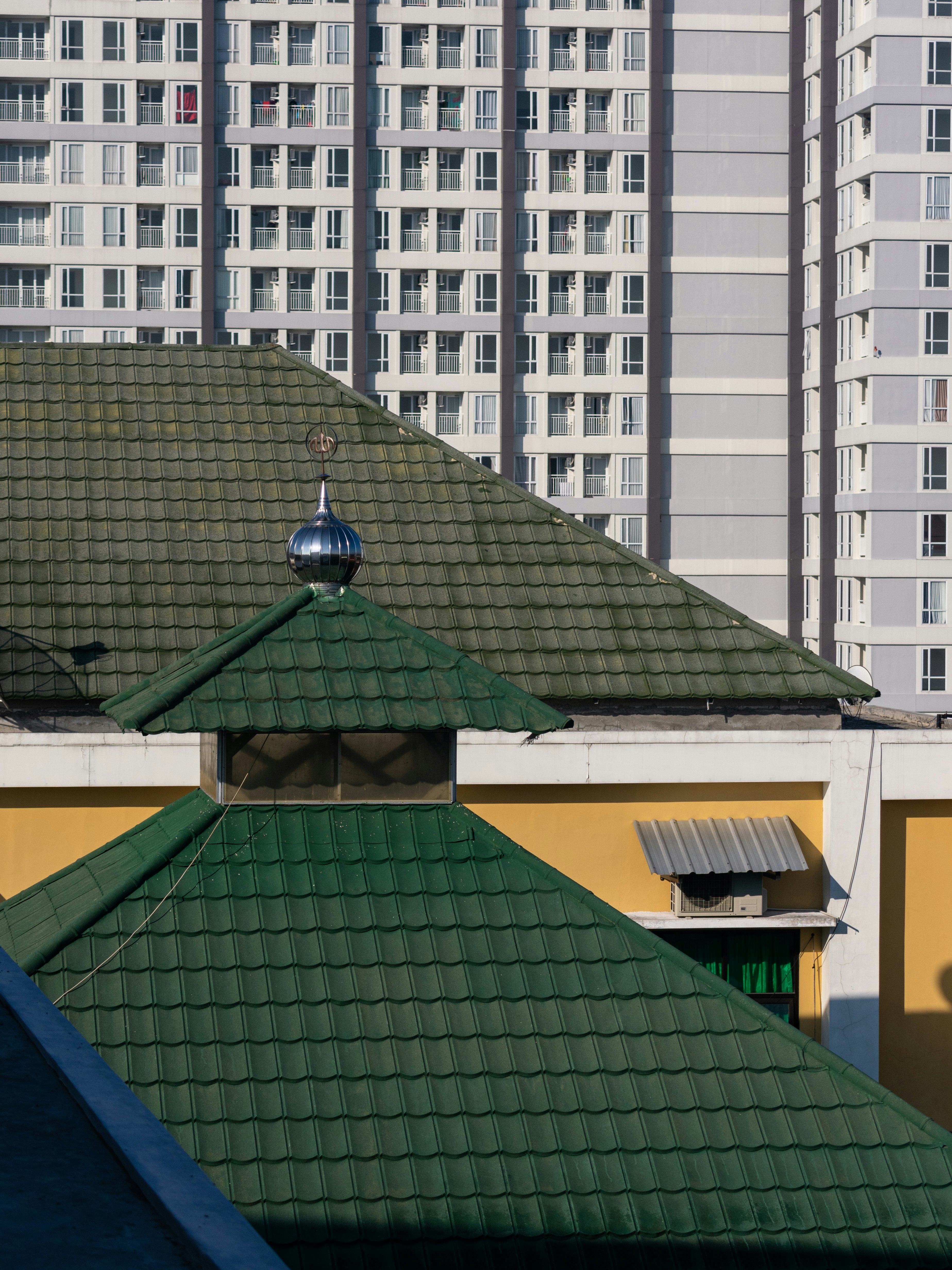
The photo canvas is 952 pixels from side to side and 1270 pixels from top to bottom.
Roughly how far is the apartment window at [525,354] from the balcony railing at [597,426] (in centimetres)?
283

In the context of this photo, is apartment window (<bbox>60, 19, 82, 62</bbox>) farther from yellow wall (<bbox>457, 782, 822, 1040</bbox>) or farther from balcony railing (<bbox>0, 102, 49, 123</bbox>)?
yellow wall (<bbox>457, 782, 822, 1040</bbox>)

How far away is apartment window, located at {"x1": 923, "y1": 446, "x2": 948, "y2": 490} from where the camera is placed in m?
53.9

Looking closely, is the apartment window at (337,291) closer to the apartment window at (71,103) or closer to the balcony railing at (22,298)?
the balcony railing at (22,298)

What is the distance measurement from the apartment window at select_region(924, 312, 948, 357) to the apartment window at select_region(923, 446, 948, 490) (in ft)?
11.5

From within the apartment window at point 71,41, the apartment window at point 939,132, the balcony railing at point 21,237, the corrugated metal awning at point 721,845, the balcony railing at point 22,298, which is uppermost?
the apartment window at point 71,41

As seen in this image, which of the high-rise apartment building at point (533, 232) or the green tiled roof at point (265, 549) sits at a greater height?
the high-rise apartment building at point (533, 232)

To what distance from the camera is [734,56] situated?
58875mm

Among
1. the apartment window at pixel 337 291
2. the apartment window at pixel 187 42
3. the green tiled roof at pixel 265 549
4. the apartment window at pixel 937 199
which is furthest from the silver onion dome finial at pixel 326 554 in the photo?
the apartment window at pixel 187 42

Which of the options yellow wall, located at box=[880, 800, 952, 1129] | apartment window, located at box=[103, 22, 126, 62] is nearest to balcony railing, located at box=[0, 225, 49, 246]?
apartment window, located at box=[103, 22, 126, 62]

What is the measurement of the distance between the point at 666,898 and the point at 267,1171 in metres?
7.92

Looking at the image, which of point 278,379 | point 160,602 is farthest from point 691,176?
point 160,602

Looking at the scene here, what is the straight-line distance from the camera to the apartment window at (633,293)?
58.3 meters

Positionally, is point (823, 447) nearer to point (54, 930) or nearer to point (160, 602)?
point (160, 602)

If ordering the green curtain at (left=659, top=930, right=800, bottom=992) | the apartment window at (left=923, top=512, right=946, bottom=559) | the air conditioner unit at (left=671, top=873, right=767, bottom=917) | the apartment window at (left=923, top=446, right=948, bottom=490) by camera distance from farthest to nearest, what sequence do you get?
the apartment window at (left=923, top=446, right=948, bottom=490), the apartment window at (left=923, top=512, right=946, bottom=559), the green curtain at (left=659, top=930, right=800, bottom=992), the air conditioner unit at (left=671, top=873, right=767, bottom=917)
